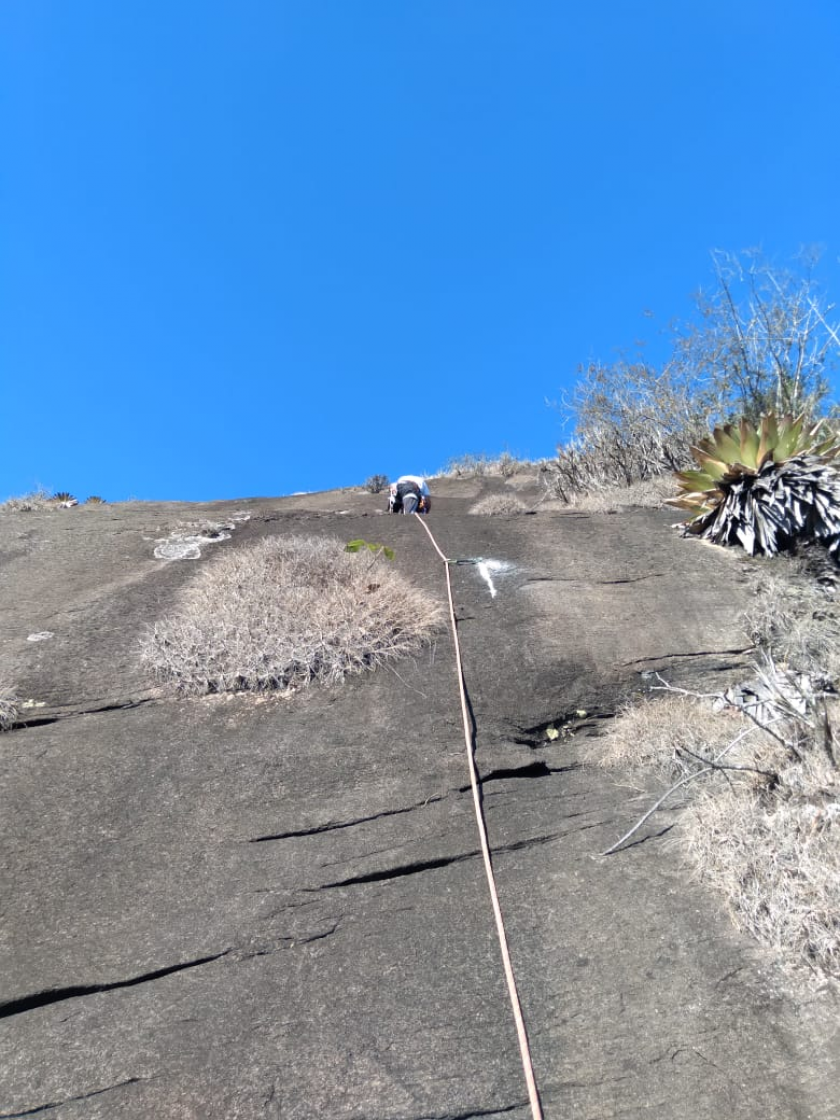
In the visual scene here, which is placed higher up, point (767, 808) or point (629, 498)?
point (629, 498)

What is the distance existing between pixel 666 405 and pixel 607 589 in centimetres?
895

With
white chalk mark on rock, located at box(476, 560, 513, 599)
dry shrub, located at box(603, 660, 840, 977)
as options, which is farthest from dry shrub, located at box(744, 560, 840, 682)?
white chalk mark on rock, located at box(476, 560, 513, 599)

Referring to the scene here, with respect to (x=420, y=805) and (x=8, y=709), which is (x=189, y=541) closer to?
(x=8, y=709)

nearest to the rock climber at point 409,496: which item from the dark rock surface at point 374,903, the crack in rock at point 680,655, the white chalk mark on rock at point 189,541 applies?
the white chalk mark on rock at point 189,541

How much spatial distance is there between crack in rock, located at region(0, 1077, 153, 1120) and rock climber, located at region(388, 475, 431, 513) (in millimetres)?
10008

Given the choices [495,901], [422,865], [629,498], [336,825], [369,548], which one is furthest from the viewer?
[629,498]

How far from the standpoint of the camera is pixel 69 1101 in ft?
9.73

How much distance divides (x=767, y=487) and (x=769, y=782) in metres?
4.49

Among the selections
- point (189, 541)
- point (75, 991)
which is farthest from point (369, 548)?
point (75, 991)

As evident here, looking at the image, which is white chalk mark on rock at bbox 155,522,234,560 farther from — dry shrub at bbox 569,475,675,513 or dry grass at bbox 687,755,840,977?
dry grass at bbox 687,755,840,977

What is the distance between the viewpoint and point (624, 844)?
433cm

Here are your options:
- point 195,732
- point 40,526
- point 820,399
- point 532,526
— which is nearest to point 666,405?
point 820,399

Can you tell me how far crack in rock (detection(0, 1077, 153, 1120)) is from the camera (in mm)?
2922

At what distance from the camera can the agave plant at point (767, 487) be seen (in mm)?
7672
